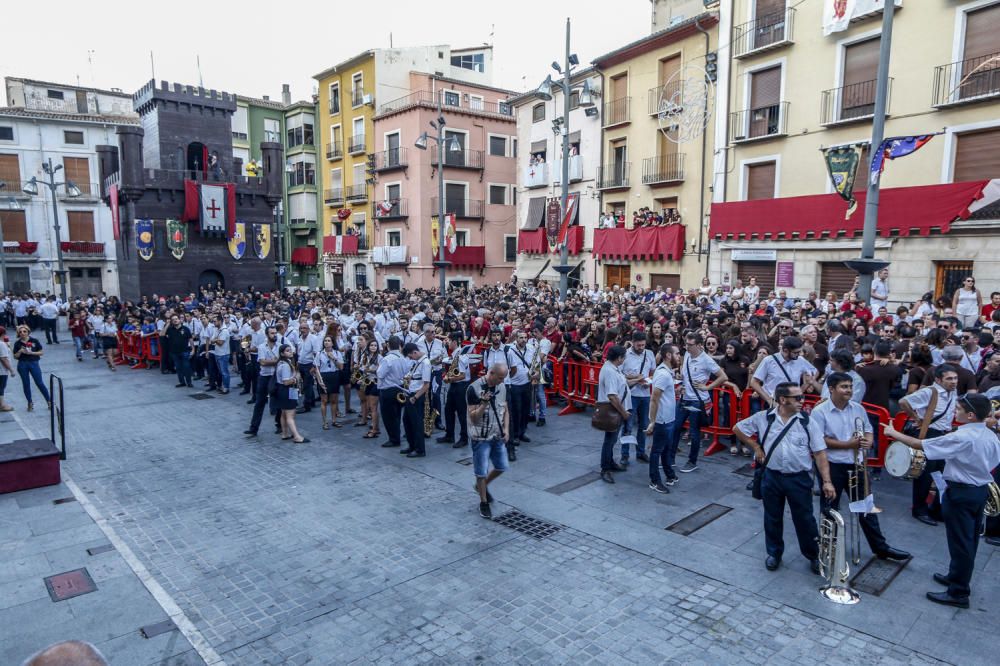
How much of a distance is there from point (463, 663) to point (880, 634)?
325 centimetres

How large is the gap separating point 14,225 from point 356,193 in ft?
73.9

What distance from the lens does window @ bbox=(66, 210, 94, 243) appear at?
4322 centimetres

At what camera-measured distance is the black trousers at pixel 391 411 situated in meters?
10.1

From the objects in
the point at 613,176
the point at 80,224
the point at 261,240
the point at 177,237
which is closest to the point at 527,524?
the point at 613,176

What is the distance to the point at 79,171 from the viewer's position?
144 feet

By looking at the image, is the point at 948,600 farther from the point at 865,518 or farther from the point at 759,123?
the point at 759,123

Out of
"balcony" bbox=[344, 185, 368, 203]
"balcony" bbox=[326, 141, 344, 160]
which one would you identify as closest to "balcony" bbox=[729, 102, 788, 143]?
"balcony" bbox=[344, 185, 368, 203]

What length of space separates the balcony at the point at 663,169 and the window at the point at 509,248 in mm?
14905

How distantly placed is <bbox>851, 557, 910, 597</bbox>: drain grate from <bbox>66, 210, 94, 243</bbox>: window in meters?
50.2

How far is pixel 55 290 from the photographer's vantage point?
139ft

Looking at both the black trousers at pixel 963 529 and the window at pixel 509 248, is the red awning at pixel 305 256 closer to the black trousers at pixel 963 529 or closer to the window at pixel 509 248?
the window at pixel 509 248

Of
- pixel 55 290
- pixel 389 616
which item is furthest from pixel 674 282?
pixel 55 290

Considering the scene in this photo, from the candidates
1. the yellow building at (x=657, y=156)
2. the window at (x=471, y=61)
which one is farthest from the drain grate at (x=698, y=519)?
the window at (x=471, y=61)

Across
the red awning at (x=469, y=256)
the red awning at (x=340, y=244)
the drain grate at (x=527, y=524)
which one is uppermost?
the red awning at (x=340, y=244)
